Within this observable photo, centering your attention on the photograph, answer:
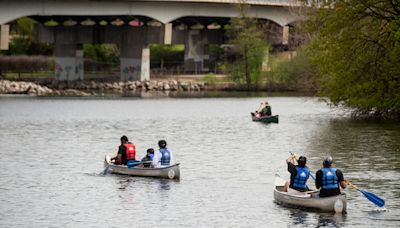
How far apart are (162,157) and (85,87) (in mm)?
74324

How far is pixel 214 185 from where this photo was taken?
134 feet

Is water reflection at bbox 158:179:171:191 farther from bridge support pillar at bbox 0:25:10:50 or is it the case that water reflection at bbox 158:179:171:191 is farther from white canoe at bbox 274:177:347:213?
bridge support pillar at bbox 0:25:10:50

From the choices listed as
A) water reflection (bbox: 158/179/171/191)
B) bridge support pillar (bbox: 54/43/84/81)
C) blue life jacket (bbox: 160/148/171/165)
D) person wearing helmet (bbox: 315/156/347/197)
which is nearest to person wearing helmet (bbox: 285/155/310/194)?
person wearing helmet (bbox: 315/156/347/197)

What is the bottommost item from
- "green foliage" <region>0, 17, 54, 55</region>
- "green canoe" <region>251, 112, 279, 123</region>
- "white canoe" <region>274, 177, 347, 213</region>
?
"white canoe" <region>274, 177, 347, 213</region>

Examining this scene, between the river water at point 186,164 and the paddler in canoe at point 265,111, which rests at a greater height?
the paddler in canoe at point 265,111

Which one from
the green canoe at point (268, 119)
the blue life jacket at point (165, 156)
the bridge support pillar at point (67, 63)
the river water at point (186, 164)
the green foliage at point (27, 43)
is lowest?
the river water at point (186, 164)

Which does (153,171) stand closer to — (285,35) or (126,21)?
(285,35)

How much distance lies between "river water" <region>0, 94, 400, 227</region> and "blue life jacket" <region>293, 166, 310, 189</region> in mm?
876

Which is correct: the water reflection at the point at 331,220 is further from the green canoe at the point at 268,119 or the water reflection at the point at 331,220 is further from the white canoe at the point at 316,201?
Answer: the green canoe at the point at 268,119

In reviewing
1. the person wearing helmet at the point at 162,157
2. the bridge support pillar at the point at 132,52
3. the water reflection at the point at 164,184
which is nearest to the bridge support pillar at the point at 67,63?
the bridge support pillar at the point at 132,52

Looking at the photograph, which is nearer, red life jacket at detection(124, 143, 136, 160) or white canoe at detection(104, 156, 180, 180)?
white canoe at detection(104, 156, 180, 180)

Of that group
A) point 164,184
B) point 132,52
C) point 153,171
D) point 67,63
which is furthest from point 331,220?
point 67,63

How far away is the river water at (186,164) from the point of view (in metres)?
33.8

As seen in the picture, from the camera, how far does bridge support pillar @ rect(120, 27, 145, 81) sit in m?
114
